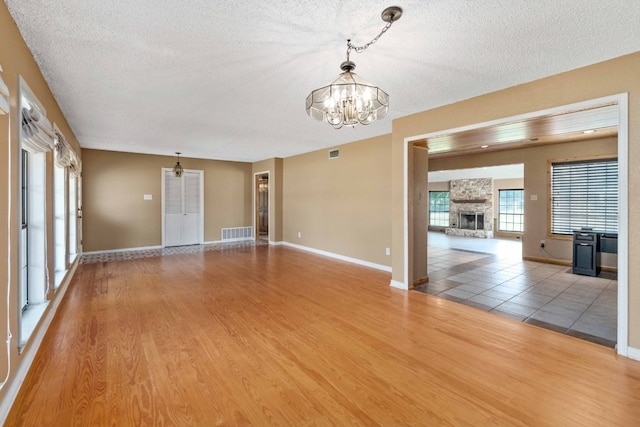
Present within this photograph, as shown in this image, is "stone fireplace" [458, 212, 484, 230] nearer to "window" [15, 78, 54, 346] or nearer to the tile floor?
the tile floor

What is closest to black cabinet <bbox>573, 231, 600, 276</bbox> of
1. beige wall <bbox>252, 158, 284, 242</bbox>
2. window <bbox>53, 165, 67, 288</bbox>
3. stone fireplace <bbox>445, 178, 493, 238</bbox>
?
stone fireplace <bbox>445, 178, 493, 238</bbox>

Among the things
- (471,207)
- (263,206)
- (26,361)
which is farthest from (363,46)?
(471,207)

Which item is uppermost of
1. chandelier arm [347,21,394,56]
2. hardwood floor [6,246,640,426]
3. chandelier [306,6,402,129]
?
chandelier arm [347,21,394,56]

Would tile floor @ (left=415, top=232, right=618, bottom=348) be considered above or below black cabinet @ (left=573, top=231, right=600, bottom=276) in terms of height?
below

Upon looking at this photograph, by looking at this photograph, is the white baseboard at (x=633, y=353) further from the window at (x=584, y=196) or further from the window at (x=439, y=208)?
the window at (x=439, y=208)

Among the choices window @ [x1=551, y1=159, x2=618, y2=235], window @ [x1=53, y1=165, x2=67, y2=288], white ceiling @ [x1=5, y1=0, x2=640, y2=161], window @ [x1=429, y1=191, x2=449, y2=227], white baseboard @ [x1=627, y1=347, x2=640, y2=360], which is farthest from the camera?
window @ [x1=429, y1=191, x2=449, y2=227]

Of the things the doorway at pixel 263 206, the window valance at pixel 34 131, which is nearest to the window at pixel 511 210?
the doorway at pixel 263 206

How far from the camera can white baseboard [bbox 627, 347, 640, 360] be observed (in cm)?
241

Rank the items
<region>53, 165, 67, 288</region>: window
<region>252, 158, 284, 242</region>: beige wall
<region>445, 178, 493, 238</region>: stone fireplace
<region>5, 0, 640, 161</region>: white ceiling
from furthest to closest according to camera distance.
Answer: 1. <region>445, 178, 493, 238</region>: stone fireplace
2. <region>252, 158, 284, 242</region>: beige wall
3. <region>53, 165, 67, 288</region>: window
4. <region>5, 0, 640, 161</region>: white ceiling

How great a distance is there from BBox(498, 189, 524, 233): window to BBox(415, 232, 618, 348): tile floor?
16.1 ft

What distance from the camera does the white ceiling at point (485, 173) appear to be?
31.9 feet

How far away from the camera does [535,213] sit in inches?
255

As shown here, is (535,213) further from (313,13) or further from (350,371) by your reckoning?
(313,13)

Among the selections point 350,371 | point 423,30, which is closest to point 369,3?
point 423,30
